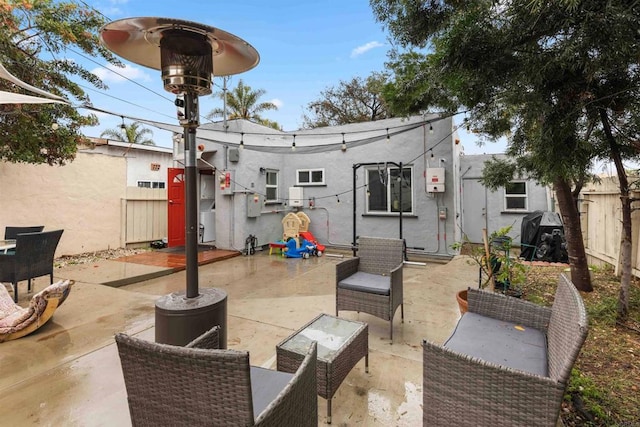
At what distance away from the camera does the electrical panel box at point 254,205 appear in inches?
317

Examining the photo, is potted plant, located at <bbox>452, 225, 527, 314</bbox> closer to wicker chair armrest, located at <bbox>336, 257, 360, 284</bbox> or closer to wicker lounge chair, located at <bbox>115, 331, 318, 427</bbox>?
wicker chair armrest, located at <bbox>336, 257, 360, 284</bbox>

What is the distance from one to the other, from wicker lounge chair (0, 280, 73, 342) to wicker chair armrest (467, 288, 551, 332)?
4.00 metres

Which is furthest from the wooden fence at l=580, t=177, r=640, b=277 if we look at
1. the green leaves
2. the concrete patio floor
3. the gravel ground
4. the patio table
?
the gravel ground

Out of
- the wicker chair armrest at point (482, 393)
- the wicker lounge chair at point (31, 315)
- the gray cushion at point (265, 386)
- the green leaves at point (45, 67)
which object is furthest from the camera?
the green leaves at point (45, 67)

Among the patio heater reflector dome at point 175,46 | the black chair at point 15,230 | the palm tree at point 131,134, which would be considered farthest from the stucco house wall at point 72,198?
the palm tree at point 131,134

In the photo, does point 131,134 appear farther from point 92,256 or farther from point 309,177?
point 309,177

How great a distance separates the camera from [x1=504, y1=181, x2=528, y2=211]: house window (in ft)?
30.9

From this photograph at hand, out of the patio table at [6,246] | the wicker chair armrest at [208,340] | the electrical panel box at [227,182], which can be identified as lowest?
the wicker chair armrest at [208,340]

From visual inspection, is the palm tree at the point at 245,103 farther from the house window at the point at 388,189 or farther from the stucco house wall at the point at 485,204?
the stucco house wall at the point at 485,204

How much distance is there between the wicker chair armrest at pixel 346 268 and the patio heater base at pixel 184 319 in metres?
1.64

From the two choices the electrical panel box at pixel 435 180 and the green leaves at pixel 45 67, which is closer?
the green leaves at pixel 45 67

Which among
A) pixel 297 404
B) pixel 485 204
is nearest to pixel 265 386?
pixel 297 404

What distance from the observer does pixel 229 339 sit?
3191 mm

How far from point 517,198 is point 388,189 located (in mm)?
4393
